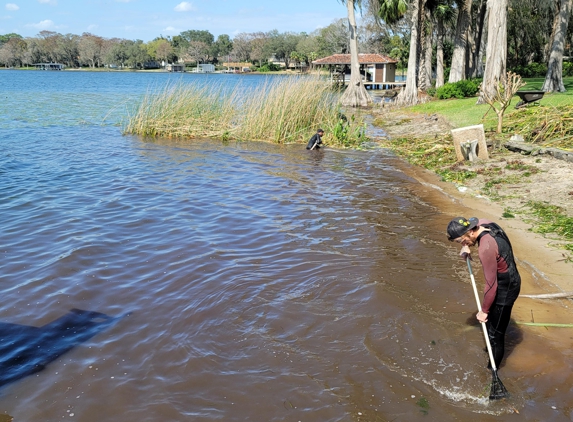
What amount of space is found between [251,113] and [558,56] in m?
15.3

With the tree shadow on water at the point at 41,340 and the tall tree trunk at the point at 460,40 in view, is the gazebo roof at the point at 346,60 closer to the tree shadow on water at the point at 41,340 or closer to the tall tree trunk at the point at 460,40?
the tall tree trunk at the point at 460,40

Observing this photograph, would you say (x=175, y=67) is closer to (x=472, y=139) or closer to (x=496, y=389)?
(x=472, y=139)

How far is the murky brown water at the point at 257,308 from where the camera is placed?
4.68 meters

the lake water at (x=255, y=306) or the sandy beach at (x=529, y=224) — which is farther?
the sandy beach at (x=529, y=224)

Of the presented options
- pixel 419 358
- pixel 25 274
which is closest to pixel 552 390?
pixel 419 358

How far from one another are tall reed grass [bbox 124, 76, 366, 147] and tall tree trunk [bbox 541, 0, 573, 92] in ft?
36.4

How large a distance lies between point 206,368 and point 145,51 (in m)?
159

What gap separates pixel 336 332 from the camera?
5867 millimetres

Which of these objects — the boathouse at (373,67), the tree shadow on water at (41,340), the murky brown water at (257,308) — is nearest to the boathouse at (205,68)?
the boathouse at (373,67)

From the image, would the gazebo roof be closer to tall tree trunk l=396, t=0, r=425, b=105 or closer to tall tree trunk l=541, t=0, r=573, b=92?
tall tree trunk l=396, t=0, r=425, b=105

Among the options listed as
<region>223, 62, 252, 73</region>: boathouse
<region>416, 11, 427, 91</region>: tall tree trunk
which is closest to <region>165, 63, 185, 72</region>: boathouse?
<region>223, 62, 252, 73</region>: boathouse

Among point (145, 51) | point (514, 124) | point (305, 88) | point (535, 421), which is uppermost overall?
point (145, 51)

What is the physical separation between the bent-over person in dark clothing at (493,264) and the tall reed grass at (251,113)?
14.2 meters

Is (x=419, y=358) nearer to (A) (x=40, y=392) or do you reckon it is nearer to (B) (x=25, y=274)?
(A) (x=40, y=392)
